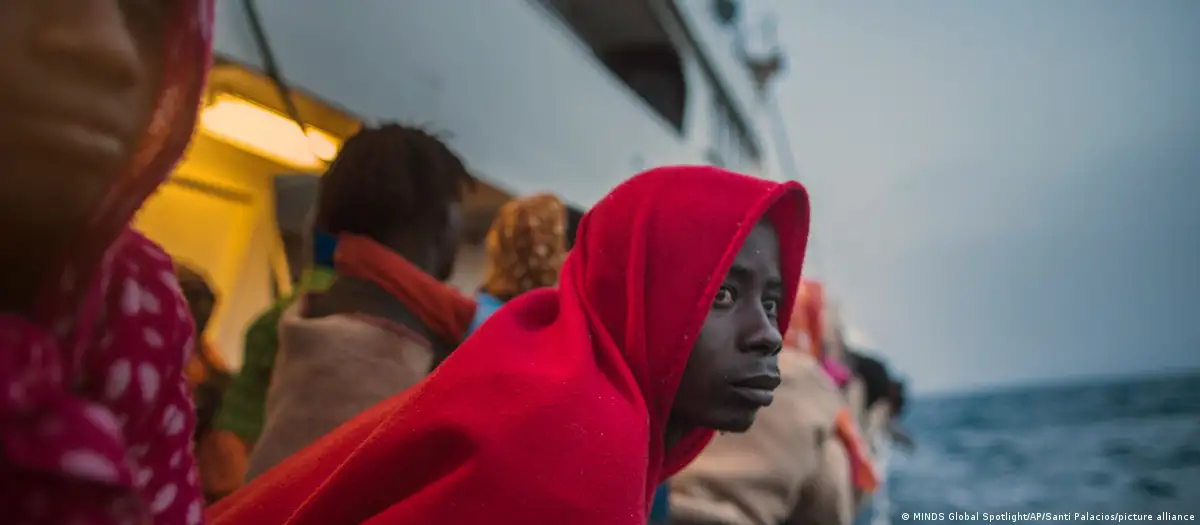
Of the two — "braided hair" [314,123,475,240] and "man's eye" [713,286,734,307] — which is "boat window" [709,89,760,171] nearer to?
"braided hair" [314,123,475,240]

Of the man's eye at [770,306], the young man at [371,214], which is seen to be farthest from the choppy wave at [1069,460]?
the young man at [371,214]

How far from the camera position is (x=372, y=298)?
3.10 feet

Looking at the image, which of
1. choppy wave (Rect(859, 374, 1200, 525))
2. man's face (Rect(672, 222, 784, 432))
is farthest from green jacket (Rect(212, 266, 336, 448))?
choppy wave (Rect(859, 374, 1200, 525))

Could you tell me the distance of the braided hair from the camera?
37.9 inches

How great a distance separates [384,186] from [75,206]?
0.73m

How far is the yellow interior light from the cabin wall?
9 cm

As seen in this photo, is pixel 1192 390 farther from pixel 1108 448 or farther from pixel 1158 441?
pixel 1108 448

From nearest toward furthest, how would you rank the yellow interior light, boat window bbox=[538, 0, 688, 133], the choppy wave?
the yellow interior light < the choppy wave < boat window bbox=[538, 0, 688, 133]

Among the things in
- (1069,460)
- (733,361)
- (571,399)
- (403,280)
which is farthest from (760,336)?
(1069,460)

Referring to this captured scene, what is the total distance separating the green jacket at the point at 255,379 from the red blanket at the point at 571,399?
0.38 metres

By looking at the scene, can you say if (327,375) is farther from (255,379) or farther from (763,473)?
(763,473)

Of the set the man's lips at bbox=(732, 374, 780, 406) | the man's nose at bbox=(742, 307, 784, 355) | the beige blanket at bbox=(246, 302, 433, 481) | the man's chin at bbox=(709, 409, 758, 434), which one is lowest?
the beige blanket at bbox=(246, 302, 433, 481)

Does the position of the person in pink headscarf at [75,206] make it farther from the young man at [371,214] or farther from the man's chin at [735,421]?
the young man at [371,214]

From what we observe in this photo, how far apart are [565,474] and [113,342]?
1.02 feet
